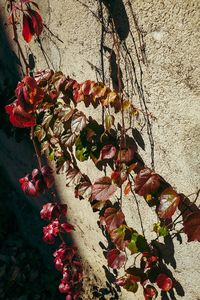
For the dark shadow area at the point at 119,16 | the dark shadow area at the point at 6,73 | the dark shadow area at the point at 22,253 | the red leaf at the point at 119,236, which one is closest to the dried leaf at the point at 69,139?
the red leaf at the point at 119,236

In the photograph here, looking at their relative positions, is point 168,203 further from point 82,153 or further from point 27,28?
point 27,28

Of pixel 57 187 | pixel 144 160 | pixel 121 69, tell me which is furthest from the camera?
pixel 57 187

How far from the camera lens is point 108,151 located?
1703mm

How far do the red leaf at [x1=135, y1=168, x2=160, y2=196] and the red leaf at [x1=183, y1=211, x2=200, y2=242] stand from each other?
0.69 ft

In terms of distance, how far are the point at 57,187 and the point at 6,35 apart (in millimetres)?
1137

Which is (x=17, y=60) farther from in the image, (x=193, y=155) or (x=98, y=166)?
(x=193, y=155)

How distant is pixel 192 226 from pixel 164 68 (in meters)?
0.62

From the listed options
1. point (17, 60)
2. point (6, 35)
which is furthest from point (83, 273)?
point (6, 35)

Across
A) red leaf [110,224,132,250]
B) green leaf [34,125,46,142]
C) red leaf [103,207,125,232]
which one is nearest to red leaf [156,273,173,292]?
red leaf [110,224,132,250]

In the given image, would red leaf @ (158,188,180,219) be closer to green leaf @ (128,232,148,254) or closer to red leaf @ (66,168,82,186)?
green leaf @ (128,232,148,254)

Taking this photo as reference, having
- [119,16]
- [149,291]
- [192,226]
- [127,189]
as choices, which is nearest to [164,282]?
[149,291]

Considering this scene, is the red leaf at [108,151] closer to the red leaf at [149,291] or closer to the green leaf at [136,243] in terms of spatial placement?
the green leaf at [136,243]

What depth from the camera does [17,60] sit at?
2391 mm

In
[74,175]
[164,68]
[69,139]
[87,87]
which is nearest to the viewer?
[164,68]
